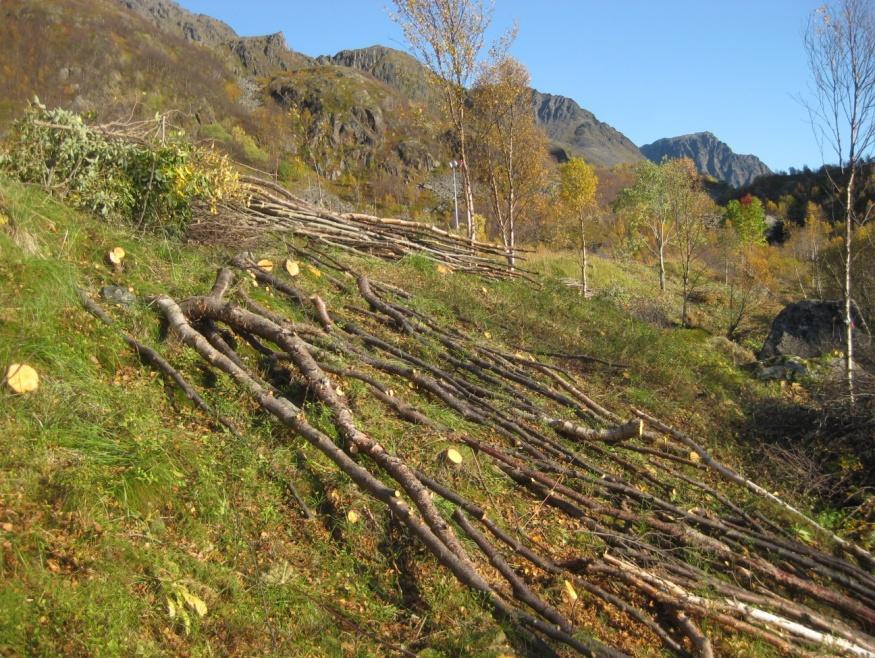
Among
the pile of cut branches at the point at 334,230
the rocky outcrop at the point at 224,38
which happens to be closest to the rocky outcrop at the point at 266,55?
the rocky outcrop at the point at 224,38

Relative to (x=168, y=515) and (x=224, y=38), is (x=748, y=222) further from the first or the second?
(x=224, y=38)

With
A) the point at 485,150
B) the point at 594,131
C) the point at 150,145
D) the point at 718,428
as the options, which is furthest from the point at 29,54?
the point at 594,131

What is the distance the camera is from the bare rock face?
479 inches

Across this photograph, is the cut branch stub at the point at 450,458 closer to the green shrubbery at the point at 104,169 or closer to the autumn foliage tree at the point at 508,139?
the green shrubbery at the point at 104,169

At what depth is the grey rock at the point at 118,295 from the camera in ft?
12.2

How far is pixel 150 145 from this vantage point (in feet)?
17.9

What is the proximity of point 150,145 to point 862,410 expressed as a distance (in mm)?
7998

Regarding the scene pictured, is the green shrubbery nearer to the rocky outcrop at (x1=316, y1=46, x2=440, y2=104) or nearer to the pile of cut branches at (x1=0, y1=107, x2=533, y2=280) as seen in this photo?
the pile of cut branches at (x1=0, y1=107, x2=533, y2=280)

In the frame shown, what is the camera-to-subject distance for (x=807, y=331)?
1262cm

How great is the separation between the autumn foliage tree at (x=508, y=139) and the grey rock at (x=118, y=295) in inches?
448

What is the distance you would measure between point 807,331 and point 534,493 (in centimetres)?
1153

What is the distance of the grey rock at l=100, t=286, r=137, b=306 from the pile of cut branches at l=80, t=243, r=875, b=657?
173 mm

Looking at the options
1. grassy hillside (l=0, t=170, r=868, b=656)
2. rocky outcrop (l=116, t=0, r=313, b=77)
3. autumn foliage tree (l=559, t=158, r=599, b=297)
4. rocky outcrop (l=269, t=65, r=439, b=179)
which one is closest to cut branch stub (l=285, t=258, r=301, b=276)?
grassy hillside (l=0, t=170, r=868, b=656)

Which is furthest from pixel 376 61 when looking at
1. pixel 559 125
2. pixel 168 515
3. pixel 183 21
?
pixel 168 515
